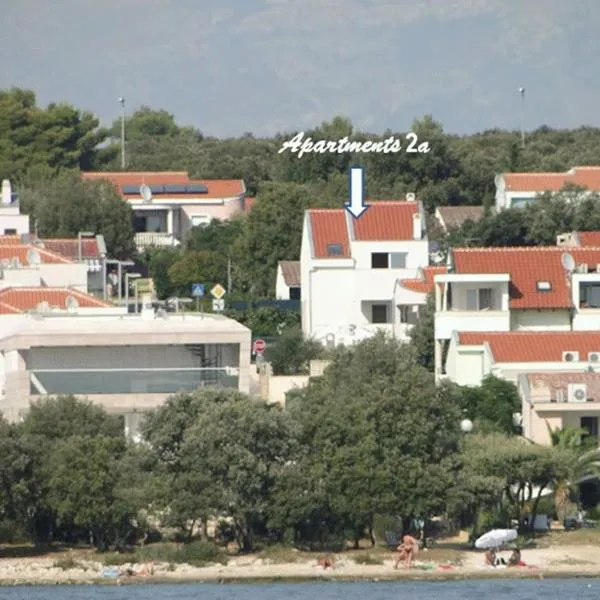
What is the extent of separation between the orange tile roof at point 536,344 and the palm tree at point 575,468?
6278 millimetres

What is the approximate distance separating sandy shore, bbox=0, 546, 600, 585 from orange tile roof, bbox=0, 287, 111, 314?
1830 cm

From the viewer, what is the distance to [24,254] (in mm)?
91688

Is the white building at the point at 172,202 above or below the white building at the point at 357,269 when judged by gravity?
above

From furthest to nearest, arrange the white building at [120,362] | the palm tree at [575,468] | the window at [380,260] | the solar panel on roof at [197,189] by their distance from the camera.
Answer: the solar panel on roof at [197,189] → the window at [380,260] → the white building at [120,362] → the palm tree at [575,468]

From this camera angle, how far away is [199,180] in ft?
419

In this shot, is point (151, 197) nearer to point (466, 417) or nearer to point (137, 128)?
point (466, 417)

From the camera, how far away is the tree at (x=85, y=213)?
10844 centimetres

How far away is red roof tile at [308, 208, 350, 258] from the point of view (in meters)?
91.6

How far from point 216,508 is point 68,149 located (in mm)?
78762

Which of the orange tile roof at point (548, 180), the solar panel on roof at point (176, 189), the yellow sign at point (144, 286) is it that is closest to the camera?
the yellow sign at point (144, 286)

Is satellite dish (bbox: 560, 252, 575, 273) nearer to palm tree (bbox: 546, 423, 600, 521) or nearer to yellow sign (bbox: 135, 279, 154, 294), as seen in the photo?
yellow sign (bbox: 135, 279, 154, 294)

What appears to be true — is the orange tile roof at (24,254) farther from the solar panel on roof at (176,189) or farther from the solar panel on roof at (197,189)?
the solar panel on roof at (197,189)

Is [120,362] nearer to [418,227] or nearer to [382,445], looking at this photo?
[382,445]

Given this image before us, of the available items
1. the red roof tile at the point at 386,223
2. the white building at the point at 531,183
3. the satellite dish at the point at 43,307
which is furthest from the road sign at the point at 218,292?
the white building at the point at 531,183
